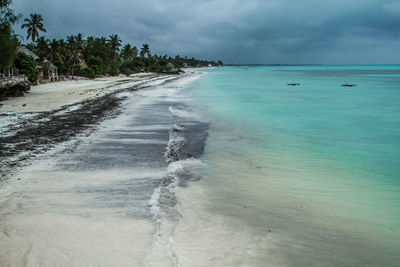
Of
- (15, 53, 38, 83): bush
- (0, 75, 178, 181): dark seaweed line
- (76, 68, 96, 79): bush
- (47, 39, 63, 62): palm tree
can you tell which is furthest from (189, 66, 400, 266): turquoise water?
(76, 68, 96, 79): bush

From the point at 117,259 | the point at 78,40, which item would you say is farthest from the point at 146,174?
the point at 78,40

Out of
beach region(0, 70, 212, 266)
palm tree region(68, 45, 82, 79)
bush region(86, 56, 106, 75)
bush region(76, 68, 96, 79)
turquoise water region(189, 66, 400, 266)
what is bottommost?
turquoise water region(189, 66, 400, 266)

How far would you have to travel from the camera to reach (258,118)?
18.9m

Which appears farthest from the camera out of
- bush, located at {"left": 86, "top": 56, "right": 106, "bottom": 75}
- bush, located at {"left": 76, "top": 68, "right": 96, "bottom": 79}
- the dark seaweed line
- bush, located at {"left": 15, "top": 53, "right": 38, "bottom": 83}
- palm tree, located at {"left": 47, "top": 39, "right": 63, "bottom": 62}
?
bush, located at {"left": 86, "top": 56, "right": 106, "bottom": 75}

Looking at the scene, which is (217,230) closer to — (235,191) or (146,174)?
(235,191)

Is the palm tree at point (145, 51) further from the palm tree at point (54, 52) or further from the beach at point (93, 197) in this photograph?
the beach at point (93, 197)

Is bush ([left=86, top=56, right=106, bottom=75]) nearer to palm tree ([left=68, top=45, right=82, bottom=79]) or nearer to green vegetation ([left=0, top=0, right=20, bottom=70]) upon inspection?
palm tree ([left=68, top=45, right=82, bottom=79])

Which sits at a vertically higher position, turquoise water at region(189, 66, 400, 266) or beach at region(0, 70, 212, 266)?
beach at region(0, 70, 212, 266)

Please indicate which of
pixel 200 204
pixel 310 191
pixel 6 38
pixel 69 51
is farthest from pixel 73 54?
pixel 310 191

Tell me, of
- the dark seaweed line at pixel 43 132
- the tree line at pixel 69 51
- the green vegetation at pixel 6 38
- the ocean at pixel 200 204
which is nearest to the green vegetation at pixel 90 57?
the tree line at pixel 69 51

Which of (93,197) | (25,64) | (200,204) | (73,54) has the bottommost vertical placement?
(200,204)

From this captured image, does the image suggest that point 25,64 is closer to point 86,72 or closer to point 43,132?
point 86,72

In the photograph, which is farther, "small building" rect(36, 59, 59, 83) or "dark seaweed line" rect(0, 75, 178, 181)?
"small building" rect(36, 59, 59, 83)

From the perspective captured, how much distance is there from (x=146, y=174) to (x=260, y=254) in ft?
12.5
